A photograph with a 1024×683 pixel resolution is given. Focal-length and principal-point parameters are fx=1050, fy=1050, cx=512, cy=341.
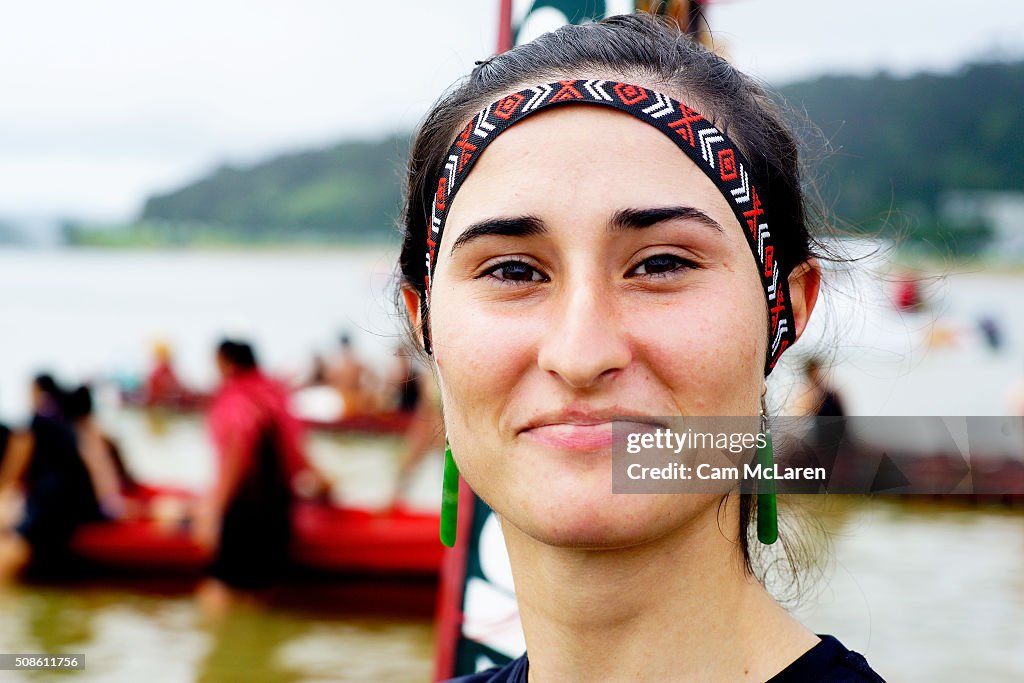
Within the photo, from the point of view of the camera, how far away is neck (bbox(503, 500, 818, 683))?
4.40 ft

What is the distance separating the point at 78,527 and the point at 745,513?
917 cm

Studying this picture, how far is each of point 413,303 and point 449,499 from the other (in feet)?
1.09

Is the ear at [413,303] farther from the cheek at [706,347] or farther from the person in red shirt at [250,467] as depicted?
the person in red shirt at [250,467]

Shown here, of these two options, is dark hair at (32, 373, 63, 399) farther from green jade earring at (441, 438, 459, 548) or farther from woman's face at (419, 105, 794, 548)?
woman's face at (419, 105, 794, 548)

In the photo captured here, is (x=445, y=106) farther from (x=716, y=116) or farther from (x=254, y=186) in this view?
(x=254, y=186)

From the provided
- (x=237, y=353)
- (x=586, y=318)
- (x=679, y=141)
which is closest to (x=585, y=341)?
(x=586, y=318)

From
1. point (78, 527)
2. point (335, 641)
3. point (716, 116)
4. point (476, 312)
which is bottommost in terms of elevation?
point (335, 641)

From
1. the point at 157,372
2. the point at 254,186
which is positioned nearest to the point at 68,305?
the point at 254,186

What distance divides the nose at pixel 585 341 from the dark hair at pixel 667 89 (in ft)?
1.07

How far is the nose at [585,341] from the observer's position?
121 centimetres

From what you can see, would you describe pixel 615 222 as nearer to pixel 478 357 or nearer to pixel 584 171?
pixel 584 171

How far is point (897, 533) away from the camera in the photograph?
11.7m

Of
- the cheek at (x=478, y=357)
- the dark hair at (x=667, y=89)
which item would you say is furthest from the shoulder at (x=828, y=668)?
the cheek at (x=478, y=357)

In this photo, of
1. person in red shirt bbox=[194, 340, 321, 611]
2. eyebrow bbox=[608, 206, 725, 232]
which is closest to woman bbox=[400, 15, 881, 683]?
eyebrow bbox=[608, 206, 725, 232]
